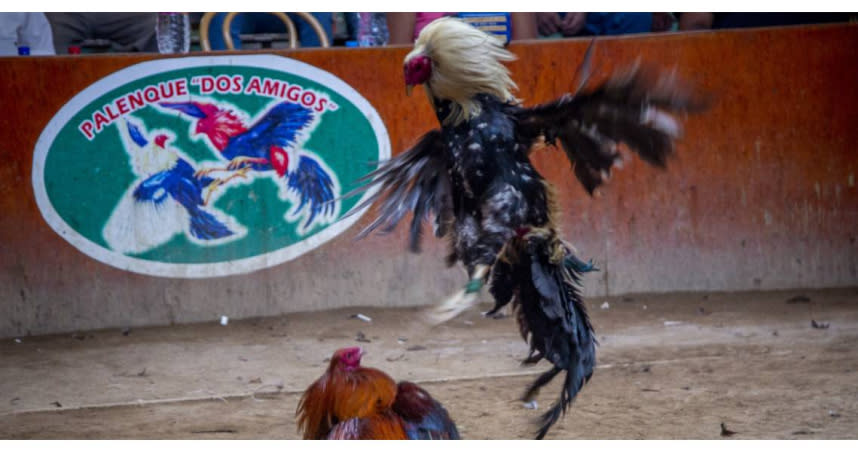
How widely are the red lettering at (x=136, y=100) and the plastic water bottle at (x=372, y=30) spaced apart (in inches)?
53.1

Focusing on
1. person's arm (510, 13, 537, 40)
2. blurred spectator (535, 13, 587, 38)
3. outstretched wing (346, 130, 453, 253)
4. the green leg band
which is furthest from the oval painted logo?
the green leg band

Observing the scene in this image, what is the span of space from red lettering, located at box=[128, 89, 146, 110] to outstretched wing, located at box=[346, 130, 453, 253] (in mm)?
3193

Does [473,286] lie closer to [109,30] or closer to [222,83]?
[222,83]

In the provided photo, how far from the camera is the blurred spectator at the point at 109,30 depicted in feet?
22.8

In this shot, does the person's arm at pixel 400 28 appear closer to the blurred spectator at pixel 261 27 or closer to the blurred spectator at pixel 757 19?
the blurred spectator at pixel 261 27

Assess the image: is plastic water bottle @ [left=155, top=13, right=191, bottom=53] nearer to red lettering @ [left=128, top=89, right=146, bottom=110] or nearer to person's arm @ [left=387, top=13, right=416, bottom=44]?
red lettering @ [left=128, top=89, right=146, bottom=110]

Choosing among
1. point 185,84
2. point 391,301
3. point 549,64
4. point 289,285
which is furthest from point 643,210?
point 185,84

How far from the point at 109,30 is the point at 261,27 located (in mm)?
949

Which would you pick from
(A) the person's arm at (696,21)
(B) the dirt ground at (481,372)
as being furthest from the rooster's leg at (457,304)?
(A) the person's arm at (696,21)

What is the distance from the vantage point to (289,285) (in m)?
6.82

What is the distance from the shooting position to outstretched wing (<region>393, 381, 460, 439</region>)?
3262mm

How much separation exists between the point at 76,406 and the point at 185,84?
209 centimetres

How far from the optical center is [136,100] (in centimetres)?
646

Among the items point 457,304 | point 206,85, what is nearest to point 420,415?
point 457,304
